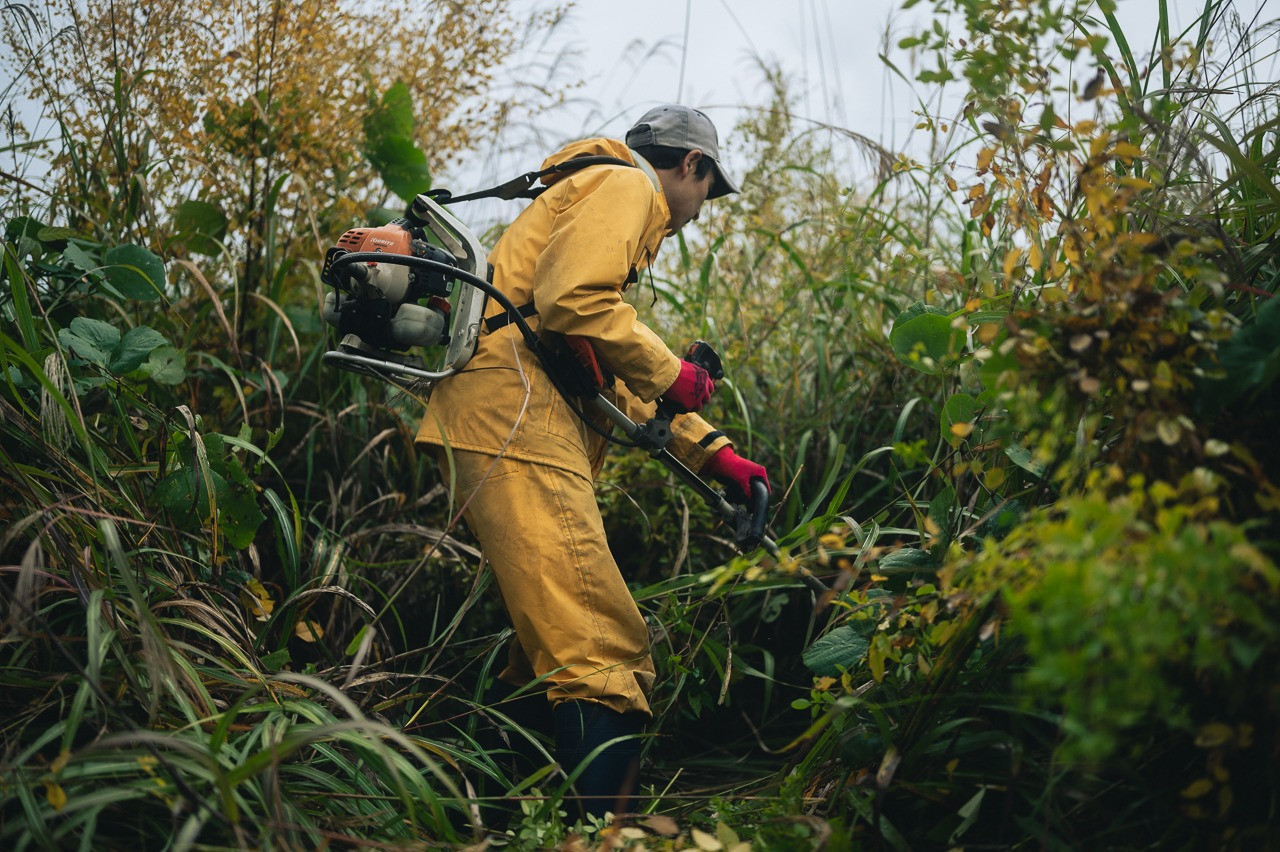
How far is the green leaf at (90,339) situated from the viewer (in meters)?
2.16

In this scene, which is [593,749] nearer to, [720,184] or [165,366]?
[165,366]

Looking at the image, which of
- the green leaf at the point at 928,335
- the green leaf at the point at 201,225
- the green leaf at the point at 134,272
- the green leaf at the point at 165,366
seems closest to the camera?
the green leaf at the point at 928,335

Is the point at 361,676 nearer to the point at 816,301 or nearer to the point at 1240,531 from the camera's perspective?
the point at 1240,531

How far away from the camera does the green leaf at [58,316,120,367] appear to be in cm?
216

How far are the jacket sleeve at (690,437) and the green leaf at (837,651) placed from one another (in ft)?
2.93

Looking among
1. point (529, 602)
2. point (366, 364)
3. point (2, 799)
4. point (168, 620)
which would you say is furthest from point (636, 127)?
point (2, 799)

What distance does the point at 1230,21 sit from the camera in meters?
2.14

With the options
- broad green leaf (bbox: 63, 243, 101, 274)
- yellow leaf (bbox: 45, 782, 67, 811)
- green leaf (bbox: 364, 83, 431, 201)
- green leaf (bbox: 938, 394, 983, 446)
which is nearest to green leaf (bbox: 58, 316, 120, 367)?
broad green leaf (bbox: 63, 243, 101, 274)

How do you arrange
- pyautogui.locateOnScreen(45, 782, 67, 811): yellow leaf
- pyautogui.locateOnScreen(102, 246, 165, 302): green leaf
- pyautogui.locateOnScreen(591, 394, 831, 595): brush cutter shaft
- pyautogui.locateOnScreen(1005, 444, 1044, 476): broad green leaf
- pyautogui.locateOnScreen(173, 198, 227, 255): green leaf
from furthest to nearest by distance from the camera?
pyautogui.locateOnScreen(173, 198, 227, 255): green leaf < pyautogui.locateOnScreen(102, 246, 165, 302): green leaf < pyautogui.locateOnScreen(591, 394, 831, 595): brush cutter shaft < pyautogui.locateOnScreen(1005, 444, 1044, 476): broad green leaf < pyautogui.locateOnScreen(45, 782, 67, 811): yellow leaf

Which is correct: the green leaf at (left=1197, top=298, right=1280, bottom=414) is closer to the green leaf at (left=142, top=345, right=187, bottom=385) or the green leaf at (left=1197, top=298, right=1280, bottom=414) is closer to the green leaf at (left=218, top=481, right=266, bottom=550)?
the green leaf at (left=218, top=481, right=266, bottom=550)

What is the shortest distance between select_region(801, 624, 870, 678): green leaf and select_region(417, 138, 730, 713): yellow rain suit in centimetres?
54

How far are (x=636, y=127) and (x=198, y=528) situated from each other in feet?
5.46

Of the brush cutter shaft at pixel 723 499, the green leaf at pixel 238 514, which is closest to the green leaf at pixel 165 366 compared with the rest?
the green leaf at pixel 238 514

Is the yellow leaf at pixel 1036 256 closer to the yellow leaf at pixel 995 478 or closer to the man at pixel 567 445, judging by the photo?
the yellow leaf at pixel 995 478
